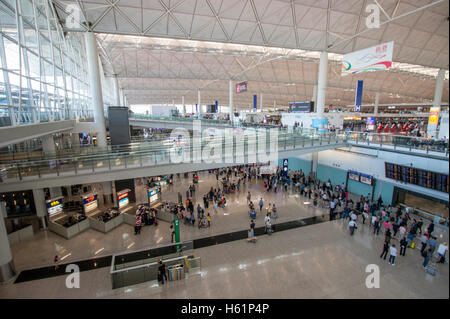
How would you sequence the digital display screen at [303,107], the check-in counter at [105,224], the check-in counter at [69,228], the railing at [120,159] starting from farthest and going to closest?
the digital display screen at [303,107]
the check-in counter at [105,224]
the check-in counter at [69,228]
the railing at [120,159]

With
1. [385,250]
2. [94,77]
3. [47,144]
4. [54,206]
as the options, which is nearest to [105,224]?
[54,206]

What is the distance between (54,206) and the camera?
15.3 metres

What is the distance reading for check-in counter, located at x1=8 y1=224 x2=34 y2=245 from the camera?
13436 mm

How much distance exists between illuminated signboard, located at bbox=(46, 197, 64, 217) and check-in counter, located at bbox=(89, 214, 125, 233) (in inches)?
89.4

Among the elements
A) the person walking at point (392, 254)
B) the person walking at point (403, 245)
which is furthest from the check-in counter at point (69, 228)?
the person walking at point (403, 245)

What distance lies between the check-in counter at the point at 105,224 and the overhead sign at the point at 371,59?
2087 cm

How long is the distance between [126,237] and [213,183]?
11.9m

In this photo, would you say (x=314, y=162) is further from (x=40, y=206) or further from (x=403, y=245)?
(x=40, y=206)

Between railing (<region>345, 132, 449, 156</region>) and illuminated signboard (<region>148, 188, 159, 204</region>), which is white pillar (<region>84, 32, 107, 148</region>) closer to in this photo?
illuminated signboard (<region>148, 188, 159, 204</region>)

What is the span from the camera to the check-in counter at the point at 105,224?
48.5ft

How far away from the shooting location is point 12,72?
33.7 feet

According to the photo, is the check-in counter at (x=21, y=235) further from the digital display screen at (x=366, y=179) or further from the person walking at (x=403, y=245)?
the digital display screen at (x=366, y=179)

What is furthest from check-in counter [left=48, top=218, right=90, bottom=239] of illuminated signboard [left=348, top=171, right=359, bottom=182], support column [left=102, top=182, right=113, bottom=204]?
illuminated signboard [left=348, top=171, right=359, bottom=182]
